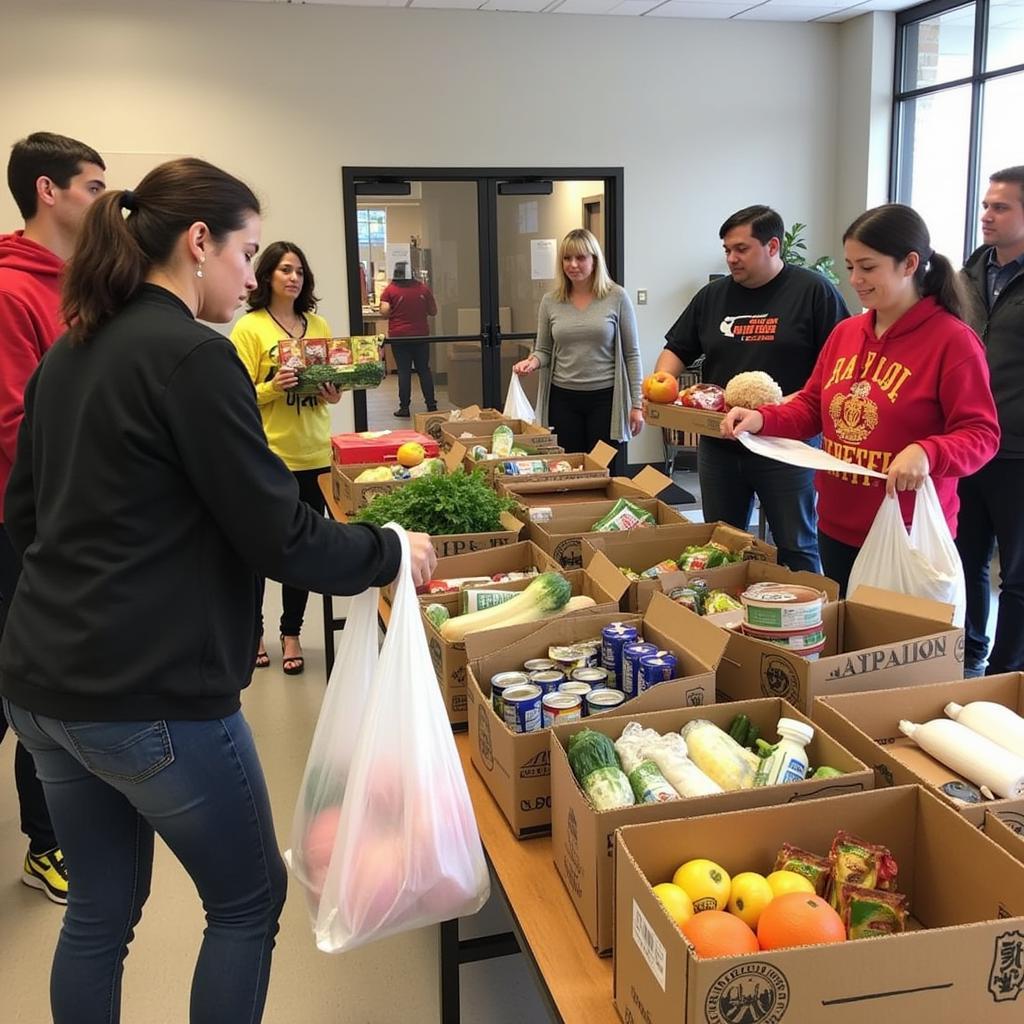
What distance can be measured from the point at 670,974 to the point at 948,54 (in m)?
6.83

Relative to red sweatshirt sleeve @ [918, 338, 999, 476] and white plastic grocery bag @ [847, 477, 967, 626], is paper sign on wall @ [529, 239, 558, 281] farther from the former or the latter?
white plastic grocery bag @ [847, 477, 967, 626]

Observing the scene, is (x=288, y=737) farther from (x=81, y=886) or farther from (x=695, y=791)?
(x=695, y=791)

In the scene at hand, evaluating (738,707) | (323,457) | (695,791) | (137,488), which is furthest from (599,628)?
(323,457)

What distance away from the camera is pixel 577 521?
A: 7.77ft

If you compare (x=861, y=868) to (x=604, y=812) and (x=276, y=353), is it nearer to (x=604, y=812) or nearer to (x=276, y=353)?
(x=604, y=812)

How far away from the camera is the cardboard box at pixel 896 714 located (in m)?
1.22

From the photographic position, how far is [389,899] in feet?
4.31

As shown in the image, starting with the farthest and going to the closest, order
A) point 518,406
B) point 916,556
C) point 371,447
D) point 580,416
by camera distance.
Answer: point 580,416, point 518,406, point 371,447, point 916,556

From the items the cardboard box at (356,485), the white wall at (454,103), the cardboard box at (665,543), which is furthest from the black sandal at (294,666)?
the white wall at (454,103)

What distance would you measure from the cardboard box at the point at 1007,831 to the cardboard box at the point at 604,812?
135 mm

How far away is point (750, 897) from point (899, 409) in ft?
4.69

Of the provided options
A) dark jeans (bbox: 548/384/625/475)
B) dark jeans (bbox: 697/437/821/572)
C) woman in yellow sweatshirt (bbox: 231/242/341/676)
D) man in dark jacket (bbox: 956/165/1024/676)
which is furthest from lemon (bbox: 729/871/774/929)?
dark jeans (bbox: 548/384/625/475)

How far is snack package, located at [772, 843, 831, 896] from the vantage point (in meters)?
1.01

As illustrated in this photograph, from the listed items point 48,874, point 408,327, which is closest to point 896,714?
point 48,874
